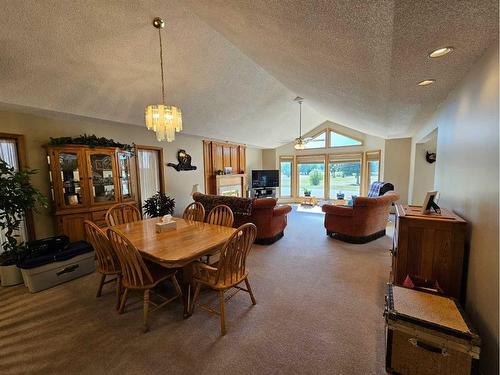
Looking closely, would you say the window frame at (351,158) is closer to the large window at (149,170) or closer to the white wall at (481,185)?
the white wall at (481,185)

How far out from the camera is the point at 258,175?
27.6 ft

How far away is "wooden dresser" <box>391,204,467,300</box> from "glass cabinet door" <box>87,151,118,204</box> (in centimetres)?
435

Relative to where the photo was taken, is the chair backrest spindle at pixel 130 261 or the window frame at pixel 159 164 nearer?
the chair backrest spindle at pixel 130 261

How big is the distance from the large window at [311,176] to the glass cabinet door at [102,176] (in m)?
6.83

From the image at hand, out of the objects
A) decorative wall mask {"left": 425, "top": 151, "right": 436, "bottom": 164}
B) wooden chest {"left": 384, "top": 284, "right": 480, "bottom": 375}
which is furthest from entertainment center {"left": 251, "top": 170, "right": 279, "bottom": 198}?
wooden chest {"left": 384, "top": 284, "right": 480, "bottom": 375}

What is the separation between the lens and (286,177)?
915 cm

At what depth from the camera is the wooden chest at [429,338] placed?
126 centimetres

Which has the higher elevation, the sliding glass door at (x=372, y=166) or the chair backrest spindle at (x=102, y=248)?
the sliding glass door at (x=372, y=166)

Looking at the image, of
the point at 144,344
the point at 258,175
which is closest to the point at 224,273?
the point at 144,344

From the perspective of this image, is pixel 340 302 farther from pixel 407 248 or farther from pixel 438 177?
pixel 438 177

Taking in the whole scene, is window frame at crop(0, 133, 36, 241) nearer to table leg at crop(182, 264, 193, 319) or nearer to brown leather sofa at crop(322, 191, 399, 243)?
table leg at crop(182, 264, 193, 319)

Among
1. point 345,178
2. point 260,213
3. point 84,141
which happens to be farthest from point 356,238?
point 84,141

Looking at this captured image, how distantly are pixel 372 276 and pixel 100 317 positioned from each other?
3308 millimetres

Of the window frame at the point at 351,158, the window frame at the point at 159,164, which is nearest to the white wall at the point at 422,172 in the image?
the window frame at the point at 351,158
